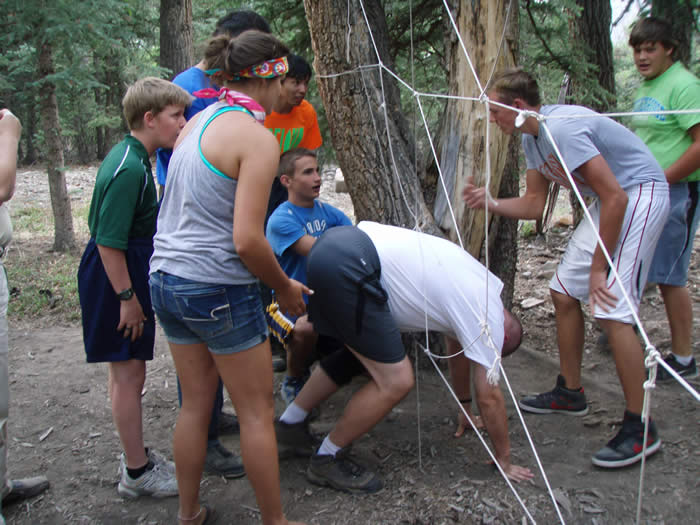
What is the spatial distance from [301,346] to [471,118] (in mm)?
1595

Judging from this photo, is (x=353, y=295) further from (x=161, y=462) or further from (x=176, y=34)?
(x=176, y=34)

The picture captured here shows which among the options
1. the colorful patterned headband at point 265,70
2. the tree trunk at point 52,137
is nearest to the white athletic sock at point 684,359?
the colorful patterned headband at point 265,70

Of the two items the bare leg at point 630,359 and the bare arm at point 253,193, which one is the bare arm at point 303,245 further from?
the bare leg at point 630,359

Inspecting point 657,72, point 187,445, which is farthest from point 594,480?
point 657,72

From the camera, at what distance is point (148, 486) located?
97.2 inches

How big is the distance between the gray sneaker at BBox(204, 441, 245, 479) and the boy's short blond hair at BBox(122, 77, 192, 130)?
1.51 meters

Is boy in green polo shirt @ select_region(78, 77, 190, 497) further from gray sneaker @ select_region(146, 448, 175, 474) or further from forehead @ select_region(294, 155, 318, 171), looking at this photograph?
forehead @ select_region(294, 155, 318, 171)

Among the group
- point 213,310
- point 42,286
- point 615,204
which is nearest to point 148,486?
point 213,310

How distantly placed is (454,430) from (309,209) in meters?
1.41

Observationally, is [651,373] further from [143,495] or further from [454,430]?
[143,495]

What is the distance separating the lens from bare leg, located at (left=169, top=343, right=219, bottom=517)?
2.01 meters

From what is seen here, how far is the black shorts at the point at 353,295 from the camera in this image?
7.44 ft

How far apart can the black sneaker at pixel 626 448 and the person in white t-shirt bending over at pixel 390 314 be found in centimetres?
38

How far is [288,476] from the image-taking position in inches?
103
